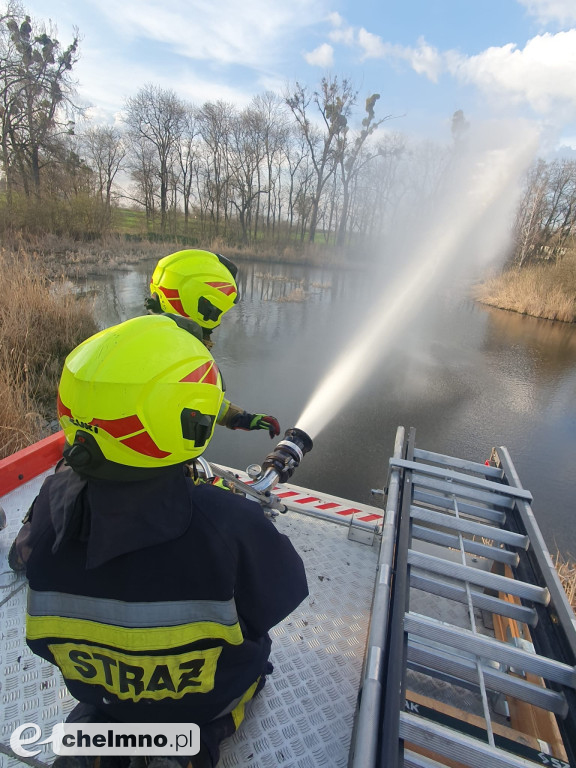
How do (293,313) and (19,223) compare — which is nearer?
(293,313)

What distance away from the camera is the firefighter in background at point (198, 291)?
2.72 m

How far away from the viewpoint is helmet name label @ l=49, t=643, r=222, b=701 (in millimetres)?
1032

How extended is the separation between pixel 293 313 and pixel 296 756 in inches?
418

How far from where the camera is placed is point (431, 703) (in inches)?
66.5

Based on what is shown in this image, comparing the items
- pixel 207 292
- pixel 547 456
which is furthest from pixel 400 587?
pixel 547 456

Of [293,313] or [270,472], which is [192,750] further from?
[293,313]

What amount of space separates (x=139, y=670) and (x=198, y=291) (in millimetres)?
2196

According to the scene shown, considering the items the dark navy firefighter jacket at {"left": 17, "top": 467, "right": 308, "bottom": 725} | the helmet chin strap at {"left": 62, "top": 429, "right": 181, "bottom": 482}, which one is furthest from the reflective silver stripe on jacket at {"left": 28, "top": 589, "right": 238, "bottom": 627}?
the helmet chin strap at {"left": 62, "top": 429, "right": 181, "bottom": 482}

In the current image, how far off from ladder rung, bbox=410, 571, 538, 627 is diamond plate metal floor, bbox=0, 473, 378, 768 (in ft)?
1.74

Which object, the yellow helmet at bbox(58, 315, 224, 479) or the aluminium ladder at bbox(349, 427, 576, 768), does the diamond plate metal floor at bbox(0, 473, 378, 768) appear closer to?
the aluminium ladder at bbox(349, 427, 576, 768)

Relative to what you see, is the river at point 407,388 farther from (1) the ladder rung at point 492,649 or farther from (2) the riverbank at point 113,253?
(1) the ladder rung at point 492,649

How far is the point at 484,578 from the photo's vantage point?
1.71 metres

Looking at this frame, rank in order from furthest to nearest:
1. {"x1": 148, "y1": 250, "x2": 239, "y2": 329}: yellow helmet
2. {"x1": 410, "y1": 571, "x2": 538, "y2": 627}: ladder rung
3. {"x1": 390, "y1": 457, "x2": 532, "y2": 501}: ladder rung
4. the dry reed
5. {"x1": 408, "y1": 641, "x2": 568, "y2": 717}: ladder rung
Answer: the dry reed → {"x1": 148, "y1": 250, "x2": 239, "y2": 329}: yellow helmet → {"x1": 390, "y1": 457, "x2": 532, "y2": 501}: ladder rung → {"x1": 410, "y1": 571, "x2": 538, "y2": 627}: ladder rung → {"x1": 408, "y1": 641, "x2": 568, "y2": 717}: ladder rung

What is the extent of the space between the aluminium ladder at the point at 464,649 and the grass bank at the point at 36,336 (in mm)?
3811
